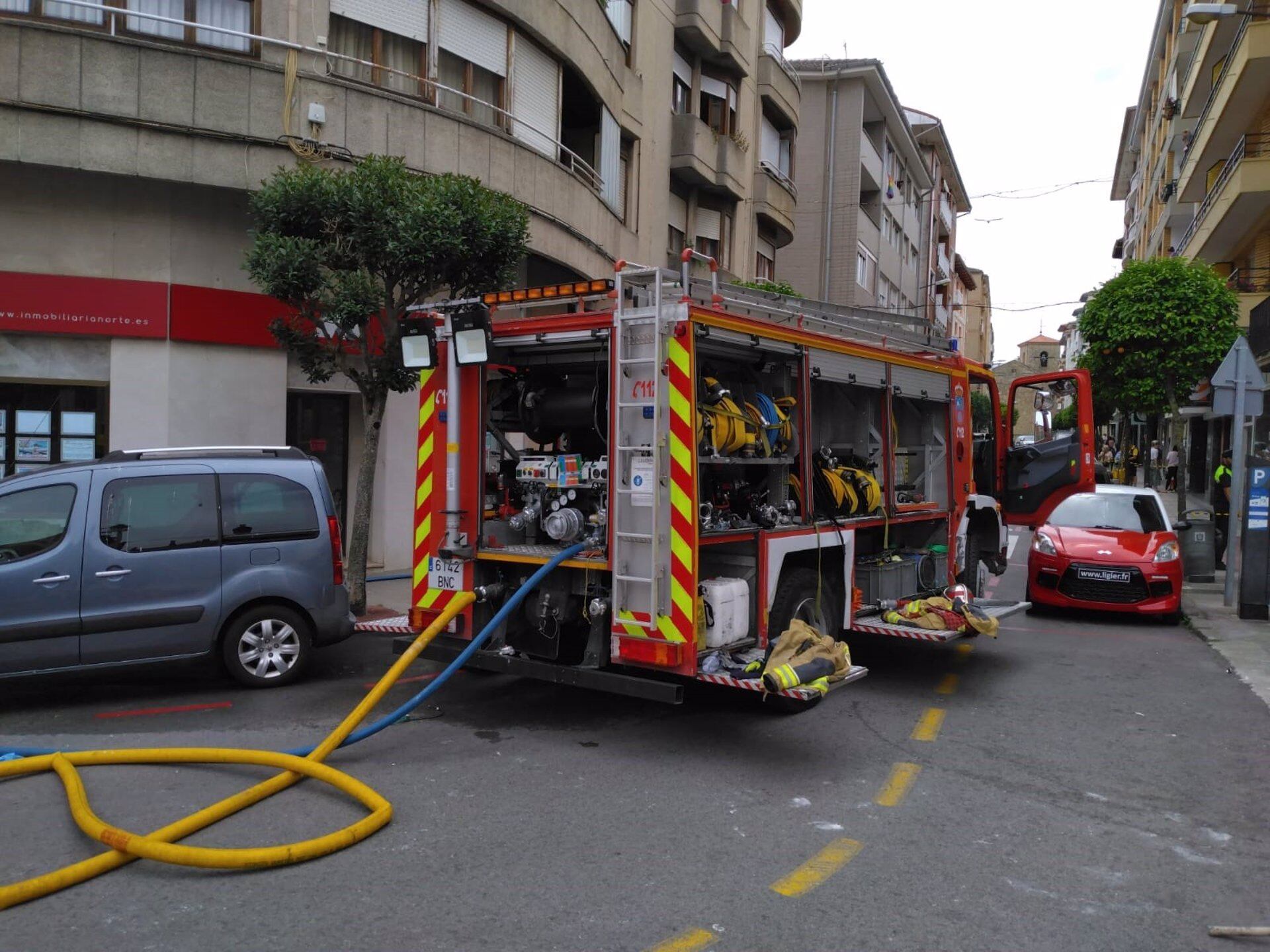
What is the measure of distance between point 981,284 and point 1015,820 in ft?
338

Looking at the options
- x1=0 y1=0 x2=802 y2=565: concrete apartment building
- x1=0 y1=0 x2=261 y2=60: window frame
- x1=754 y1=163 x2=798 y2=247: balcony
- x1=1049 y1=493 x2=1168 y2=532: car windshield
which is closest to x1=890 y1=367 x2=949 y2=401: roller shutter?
x1=1049 y1=493 x2=1168 y2=532: car windshield

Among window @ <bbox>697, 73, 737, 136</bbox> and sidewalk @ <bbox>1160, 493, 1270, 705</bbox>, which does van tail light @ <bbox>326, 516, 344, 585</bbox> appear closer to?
sidewalk @ <bbox>1160, 493, 1270, 705</bbox>

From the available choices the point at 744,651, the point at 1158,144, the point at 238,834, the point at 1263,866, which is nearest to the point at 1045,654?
the point at 744,651

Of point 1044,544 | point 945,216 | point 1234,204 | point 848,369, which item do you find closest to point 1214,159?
point 1234,204

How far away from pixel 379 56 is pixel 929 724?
411 inches

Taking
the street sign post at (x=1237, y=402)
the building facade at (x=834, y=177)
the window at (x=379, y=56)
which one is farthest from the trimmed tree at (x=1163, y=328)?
the building facade at (x=834, y=177)

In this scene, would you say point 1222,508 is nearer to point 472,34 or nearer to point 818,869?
point 472,34

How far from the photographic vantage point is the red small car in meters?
10.9

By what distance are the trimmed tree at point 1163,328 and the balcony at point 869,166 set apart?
17.1m

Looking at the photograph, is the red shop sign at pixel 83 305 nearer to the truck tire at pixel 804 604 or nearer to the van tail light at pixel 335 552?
the van tail light at pixel 335 552

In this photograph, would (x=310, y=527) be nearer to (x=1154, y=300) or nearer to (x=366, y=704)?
(x=366, y=704)

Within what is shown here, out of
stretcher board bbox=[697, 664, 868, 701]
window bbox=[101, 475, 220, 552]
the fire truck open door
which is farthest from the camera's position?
the fire truck open door

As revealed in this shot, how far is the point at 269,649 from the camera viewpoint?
745 cm

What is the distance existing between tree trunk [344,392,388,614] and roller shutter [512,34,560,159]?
561 cm
